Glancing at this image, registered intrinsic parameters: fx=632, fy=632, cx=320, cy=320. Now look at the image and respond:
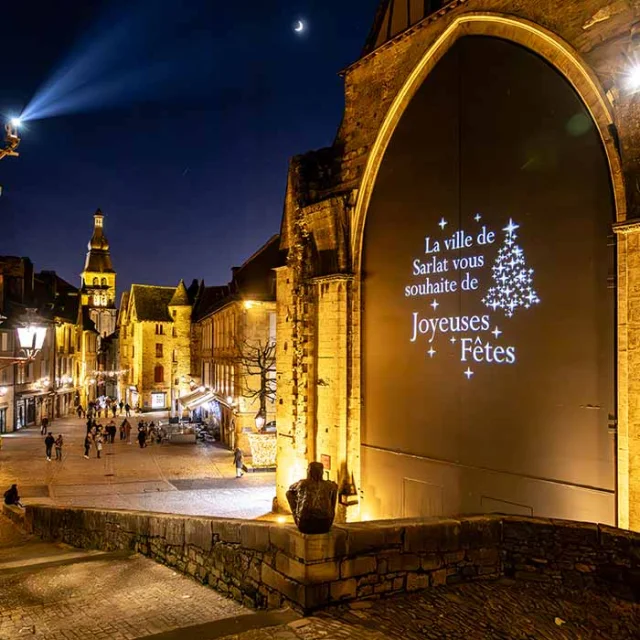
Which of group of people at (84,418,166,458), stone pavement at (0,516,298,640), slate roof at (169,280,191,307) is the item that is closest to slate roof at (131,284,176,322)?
slate roof at (169,280,191,307)

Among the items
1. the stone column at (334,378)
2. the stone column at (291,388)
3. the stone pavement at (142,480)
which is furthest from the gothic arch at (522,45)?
the stone pavement at (142,480)

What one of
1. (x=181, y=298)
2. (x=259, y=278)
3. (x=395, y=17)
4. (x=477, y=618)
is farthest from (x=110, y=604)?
(x=181, y=298)

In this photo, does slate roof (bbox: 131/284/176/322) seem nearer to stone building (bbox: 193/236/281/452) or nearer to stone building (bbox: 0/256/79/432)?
stone building (bbox: 0/256/79/432)

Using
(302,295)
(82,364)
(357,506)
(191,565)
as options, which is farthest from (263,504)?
(82,364)

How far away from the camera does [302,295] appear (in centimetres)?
1595

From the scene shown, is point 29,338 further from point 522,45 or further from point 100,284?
point 100,284

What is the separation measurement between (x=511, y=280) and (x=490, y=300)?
0.57 m

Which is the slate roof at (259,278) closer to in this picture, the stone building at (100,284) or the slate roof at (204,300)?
the slate roof at (204,300)

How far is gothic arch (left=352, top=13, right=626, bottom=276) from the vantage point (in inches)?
360

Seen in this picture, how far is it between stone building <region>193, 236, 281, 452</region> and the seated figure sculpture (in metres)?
18.9

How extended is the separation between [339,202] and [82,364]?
173 ft

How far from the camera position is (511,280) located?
10672 millimetres

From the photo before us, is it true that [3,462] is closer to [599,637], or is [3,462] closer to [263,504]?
[263,504]

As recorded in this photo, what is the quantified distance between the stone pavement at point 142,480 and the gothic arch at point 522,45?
913 cm
